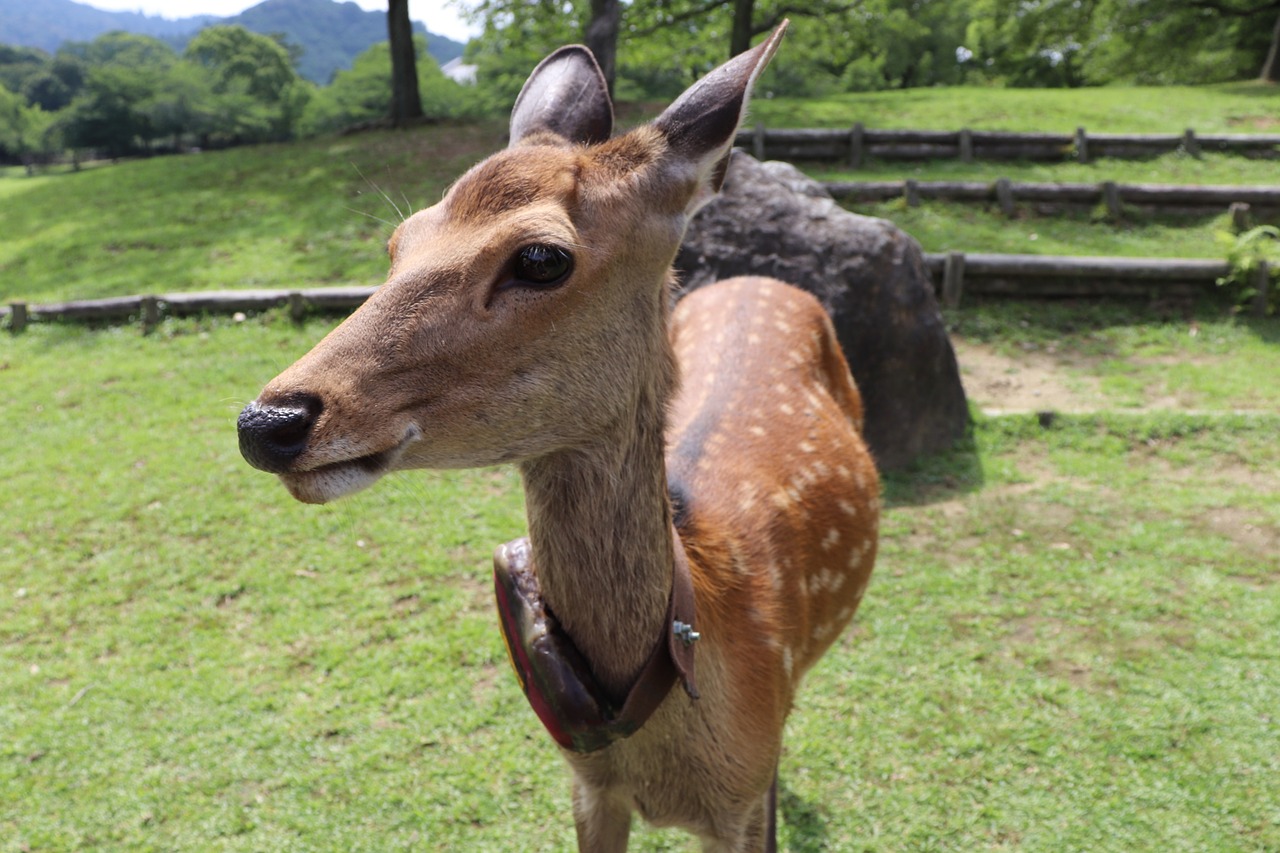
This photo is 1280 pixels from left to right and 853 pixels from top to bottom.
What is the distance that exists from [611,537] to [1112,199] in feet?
36.0

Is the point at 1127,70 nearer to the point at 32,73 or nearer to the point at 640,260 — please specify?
the point at 640,260

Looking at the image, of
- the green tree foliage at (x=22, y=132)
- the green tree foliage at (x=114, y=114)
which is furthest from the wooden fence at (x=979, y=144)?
the green tree foliage at (x=22, y=132)

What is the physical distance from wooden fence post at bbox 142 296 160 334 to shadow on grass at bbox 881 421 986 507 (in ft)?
23.4

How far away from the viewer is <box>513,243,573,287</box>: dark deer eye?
1684 millimetres

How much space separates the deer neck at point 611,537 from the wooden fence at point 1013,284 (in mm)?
6634

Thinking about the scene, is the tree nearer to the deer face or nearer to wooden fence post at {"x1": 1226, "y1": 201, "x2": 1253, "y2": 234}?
wooden fence post at {"x1": 1226, "y1": 201, "x2": 1253, "y2": 234}

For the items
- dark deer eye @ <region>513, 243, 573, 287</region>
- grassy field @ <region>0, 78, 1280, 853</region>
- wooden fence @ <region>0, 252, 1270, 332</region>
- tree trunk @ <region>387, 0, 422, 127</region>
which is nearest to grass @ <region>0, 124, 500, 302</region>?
tree trunk @ <region>387, 0, 422, 127</region>

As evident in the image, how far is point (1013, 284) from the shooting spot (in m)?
8.43

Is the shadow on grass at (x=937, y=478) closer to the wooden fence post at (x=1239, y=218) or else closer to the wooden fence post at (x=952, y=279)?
the wooden fence post at (x=952, y=279)

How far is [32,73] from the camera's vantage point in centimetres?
7050

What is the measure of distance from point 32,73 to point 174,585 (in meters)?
85.3

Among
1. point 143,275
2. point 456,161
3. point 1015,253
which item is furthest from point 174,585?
point 456,161

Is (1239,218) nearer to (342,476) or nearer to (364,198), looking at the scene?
(342,476)

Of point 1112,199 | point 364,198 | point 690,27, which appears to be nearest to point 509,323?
point 1112,199
